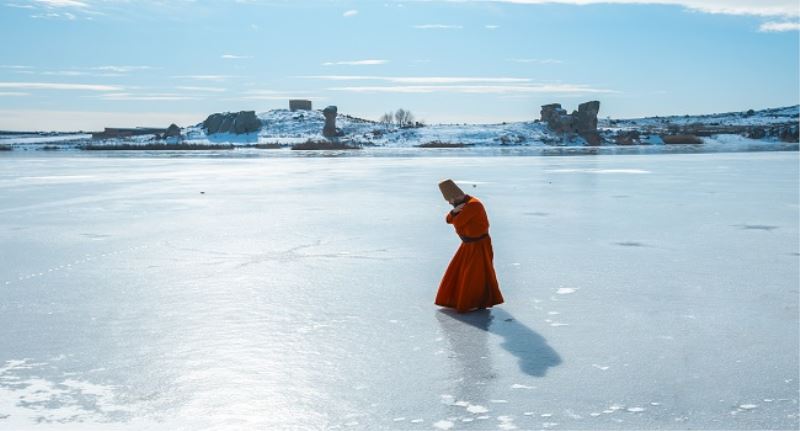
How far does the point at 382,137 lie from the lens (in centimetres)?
8612

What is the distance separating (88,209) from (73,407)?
36.6 feet

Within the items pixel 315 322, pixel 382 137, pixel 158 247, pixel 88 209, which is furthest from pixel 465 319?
pixel 382 137

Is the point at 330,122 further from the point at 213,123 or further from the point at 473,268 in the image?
the point at 473,268

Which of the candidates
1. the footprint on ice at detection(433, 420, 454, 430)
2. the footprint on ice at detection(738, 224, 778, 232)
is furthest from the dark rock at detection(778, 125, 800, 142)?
the footprint on ice at detection(433, 420, 454, 430)

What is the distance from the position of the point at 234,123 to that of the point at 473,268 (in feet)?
315

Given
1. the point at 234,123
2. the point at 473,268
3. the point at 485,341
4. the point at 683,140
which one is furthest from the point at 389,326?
the point at 234,123

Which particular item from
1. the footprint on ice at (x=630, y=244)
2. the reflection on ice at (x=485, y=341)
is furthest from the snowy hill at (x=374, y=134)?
the reflection on ice at (x=485, y=341)

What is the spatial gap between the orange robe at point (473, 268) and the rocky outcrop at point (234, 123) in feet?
307

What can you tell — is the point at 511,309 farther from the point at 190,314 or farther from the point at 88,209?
the point at 88,209

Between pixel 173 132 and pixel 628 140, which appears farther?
pixel 173 132

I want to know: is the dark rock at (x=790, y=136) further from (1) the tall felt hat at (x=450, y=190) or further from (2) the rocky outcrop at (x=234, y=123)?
(1) the tall felt hat at (x=450, y=190)

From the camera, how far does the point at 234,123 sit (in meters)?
99.1

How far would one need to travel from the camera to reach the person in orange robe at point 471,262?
6191 millimetres

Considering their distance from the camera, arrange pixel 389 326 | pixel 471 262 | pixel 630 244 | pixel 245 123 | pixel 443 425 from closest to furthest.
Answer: pixel 443 425, pixel 389 326, pixel 471 262, pixel 630 244, pixel 245 123
